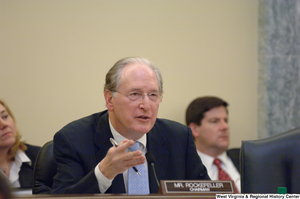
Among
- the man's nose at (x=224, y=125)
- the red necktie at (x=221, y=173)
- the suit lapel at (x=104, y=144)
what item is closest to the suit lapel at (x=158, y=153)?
the suit lapel at (x=104, y=144)

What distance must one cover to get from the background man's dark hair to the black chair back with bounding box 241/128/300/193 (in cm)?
198

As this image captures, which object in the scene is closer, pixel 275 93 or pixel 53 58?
pixel 53 58

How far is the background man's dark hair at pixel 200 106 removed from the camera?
3719 mm

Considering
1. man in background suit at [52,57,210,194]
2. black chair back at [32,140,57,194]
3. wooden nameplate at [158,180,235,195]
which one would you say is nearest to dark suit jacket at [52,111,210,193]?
man in background suit at [52,57,210,194]

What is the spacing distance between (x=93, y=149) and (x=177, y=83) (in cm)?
216

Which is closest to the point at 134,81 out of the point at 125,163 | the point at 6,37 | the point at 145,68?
the point at 145,68

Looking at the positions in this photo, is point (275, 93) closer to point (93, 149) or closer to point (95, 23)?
point (95, 23)

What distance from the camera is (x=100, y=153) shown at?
6.18ft

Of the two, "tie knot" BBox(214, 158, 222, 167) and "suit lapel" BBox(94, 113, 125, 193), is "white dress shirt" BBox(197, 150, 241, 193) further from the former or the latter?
"suit lapel" BBox(94, 113, 125, 193)

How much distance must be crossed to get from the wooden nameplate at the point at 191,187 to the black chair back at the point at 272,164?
0.42 meters

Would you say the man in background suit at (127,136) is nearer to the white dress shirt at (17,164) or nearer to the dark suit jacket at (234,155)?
the white dress shirt at (17,164)

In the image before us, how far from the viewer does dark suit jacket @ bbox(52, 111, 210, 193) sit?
1761 millimetres

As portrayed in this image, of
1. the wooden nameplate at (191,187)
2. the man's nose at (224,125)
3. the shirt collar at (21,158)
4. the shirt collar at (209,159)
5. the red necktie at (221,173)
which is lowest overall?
the red necktie at (221,173)

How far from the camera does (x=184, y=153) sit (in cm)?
206
